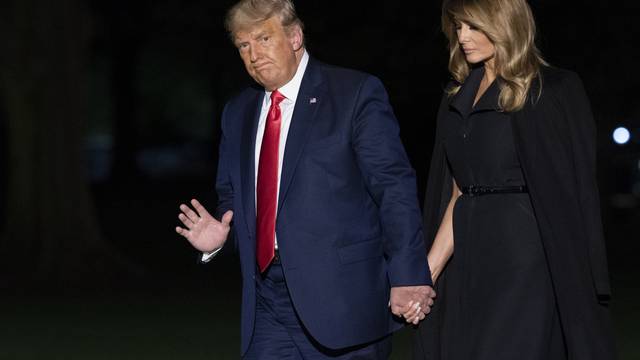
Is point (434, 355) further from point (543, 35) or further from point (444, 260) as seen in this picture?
point (543, 35)

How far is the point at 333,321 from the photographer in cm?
602

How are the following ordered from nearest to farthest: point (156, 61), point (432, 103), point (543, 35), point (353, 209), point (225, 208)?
point (353, 209)
point (225, 208)
point (543, 35)
point (432, 103)
point (156, 61)

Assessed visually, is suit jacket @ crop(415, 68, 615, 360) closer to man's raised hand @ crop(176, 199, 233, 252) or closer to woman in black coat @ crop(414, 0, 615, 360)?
woman in black coat @ crop(414, 0, 615, 360)

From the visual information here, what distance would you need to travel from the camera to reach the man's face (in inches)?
238

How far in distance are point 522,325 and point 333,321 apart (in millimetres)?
710

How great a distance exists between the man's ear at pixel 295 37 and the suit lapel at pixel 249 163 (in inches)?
11.9

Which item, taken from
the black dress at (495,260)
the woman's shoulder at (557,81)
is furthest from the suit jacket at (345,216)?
the woman's shoulder at (557,81)

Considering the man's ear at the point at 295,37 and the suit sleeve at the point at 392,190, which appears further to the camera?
the man's ear at the point at 295,37

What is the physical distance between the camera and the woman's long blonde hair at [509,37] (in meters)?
5.98

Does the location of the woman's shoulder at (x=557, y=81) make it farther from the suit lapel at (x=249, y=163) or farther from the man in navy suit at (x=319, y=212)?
the suit lapel at (x=249, y=163)

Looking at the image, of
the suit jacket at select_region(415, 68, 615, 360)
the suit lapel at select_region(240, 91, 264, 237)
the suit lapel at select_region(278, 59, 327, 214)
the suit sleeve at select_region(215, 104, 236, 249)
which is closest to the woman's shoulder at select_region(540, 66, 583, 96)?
the suit jacket at select_region(415, 68, 615, 360)

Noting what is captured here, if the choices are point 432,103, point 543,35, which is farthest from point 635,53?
point 432,103

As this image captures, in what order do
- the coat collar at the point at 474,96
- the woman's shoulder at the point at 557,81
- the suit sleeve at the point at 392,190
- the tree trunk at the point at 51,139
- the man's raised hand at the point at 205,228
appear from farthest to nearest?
the tree trunk at the point at 51,139 < the man's raised hand at the point at 205,228 < the coat collar at the point at 474,96 < the woman's shoulder at the point at 557,81 < the suit sleeve at the point at 392,190

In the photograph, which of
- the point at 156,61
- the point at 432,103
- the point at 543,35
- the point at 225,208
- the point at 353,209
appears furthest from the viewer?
the point at 156,61
